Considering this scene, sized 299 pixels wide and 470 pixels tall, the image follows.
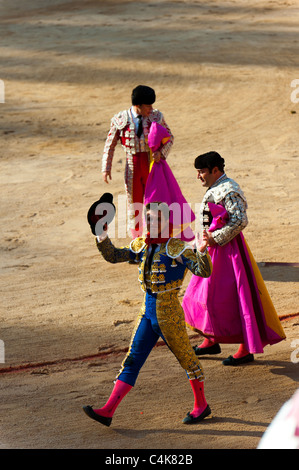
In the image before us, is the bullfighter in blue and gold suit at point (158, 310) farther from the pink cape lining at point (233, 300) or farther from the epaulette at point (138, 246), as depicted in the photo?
the pink cape lining at point (233, 300)

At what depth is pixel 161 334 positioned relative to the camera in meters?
4.78

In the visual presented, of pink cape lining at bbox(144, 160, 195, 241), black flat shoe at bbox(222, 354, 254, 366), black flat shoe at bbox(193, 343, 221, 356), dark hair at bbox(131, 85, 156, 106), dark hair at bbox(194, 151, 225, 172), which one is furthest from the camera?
dark hair at bbox(131, 85, 156, 106)

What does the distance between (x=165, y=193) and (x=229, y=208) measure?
527mm

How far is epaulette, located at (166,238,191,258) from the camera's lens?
4.72 metres

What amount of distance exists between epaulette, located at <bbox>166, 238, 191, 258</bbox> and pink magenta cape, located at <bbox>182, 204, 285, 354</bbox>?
671 millimetres

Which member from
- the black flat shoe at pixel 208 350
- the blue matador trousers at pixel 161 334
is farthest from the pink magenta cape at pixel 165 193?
the black flat shoe at pixel 208 350

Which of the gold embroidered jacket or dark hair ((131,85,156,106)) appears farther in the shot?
dark hair ((131,85,156,106))

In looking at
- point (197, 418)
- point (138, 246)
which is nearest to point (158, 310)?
point (138, 246)

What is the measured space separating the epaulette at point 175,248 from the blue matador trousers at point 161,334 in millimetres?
238

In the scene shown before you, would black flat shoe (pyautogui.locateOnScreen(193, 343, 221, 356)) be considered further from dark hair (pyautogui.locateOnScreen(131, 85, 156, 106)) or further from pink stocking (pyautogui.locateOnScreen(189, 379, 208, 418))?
dark hair (pyautogui.locateOnScreen(131, 85, 156, 106))

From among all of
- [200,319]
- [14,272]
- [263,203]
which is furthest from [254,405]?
[263,203]

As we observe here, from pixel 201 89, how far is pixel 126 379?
30.2ft

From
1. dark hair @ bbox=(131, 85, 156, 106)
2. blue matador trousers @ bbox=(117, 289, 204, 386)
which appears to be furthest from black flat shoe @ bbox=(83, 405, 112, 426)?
dark hair @ bbox=(131, 85, 156, 106)
